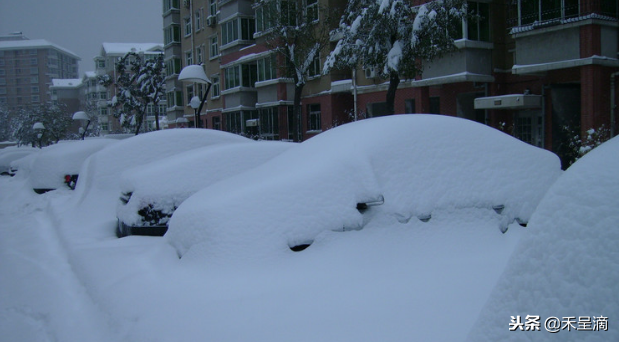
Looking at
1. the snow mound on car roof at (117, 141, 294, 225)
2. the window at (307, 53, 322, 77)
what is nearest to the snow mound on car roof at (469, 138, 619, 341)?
the snow mound on car roof at (117, 141, 294, 225)

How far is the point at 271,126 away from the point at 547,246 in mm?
27834

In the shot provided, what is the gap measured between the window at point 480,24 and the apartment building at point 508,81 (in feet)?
0.11

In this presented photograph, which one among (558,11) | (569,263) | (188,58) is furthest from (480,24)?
(188,58)

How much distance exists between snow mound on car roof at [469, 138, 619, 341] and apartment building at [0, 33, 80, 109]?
121527 mm

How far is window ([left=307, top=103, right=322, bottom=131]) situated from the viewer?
26.7 meters

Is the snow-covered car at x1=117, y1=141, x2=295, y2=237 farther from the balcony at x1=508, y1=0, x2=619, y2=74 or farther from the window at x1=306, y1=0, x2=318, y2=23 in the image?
the window at x1=306, y1=0, x2=318, y2=23

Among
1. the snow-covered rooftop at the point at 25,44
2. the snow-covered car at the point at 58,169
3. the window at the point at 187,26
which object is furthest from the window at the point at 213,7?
the snow-covered rooftop at the point at 25,44

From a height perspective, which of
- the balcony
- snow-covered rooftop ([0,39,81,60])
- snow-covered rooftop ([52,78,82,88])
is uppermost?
snow-covered rooftop ([0,39,81,60])

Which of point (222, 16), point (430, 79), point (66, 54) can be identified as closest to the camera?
point (430, 79)

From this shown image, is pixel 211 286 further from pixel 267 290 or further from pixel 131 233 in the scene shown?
pixel 131 233

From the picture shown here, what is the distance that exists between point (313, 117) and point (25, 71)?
353 feet

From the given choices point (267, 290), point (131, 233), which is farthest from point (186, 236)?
point (131, 233)

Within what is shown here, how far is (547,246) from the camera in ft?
6.86

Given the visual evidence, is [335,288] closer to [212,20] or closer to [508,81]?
[508,81]
